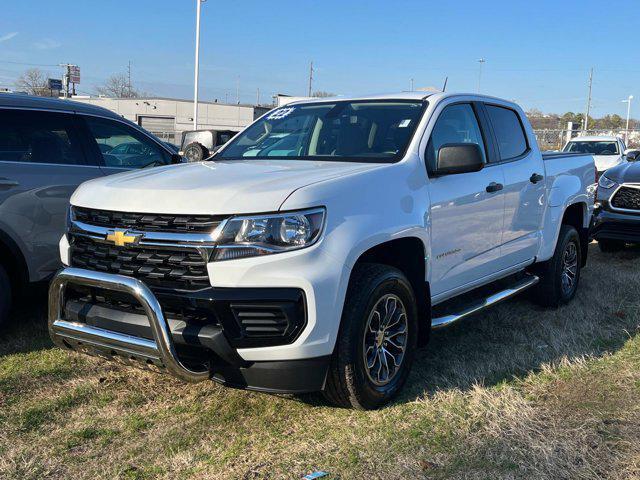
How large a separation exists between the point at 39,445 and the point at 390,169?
2.43 meters

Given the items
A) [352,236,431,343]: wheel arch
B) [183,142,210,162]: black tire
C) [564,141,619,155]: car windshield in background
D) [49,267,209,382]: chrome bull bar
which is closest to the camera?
[49,267,209,382]: chrome bull bar

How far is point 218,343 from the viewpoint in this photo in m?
3.03

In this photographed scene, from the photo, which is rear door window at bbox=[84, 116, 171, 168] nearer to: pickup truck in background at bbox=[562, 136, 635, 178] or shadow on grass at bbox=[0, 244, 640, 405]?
shadow on grass at bbox=[0, 244, 640, 405]

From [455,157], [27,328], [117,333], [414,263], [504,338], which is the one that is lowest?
[27,328]

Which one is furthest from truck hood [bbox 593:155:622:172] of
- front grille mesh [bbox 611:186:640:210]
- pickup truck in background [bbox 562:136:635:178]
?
front grille mesh [bbox 611:186:640:210]

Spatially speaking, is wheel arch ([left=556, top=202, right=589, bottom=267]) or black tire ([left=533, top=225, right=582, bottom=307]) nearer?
black tire ([left=533, top=225, right=582, bottom=307])

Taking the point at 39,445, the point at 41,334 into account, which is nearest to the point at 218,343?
the point at 39,445

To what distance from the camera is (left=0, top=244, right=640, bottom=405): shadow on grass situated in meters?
4.30

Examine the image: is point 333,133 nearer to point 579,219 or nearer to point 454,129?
point 454,129

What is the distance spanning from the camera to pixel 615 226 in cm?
836

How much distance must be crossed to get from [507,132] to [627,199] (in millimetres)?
3901

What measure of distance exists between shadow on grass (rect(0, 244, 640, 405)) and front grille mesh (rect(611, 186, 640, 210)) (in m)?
1.89

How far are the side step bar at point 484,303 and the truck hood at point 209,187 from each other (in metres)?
1.13

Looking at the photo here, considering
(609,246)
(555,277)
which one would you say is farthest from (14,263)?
(609,246)
